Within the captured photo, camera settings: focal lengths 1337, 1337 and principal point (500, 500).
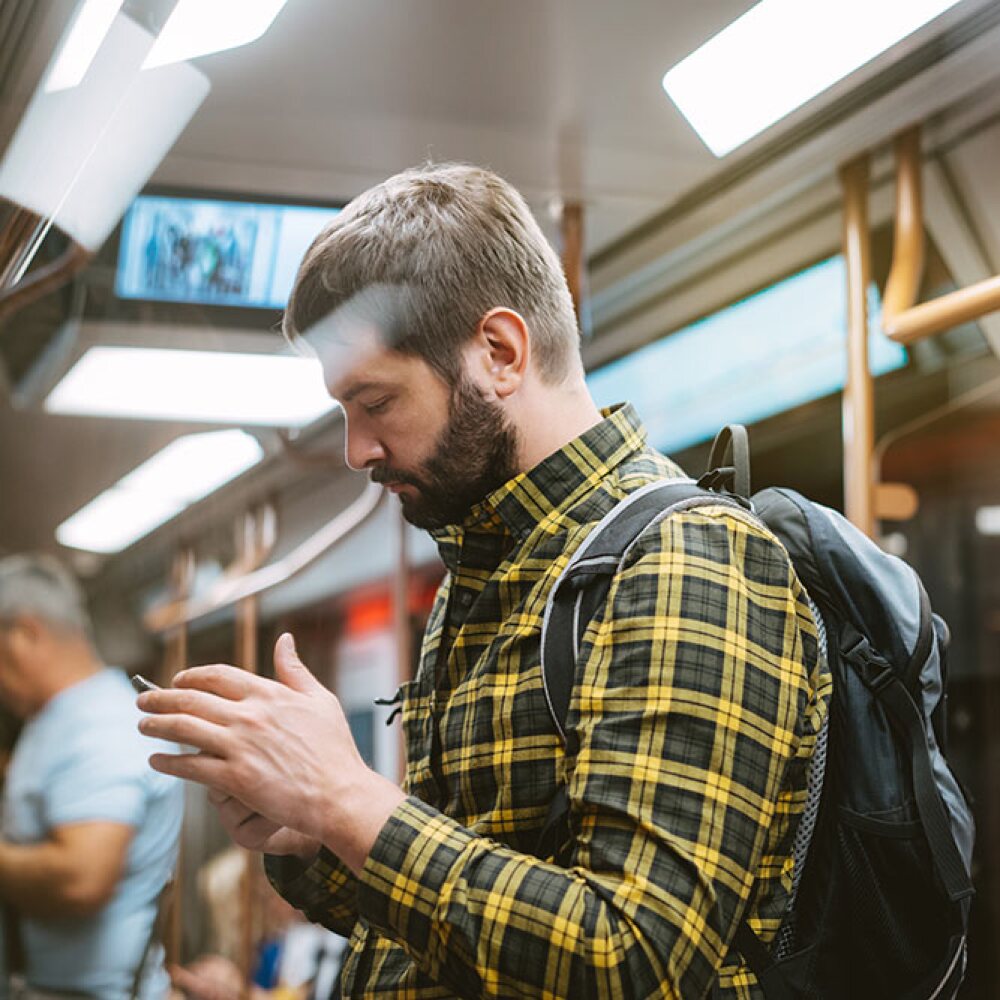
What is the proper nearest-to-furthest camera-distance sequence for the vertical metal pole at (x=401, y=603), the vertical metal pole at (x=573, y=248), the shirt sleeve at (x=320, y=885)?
1. the shirt sleeve at (x=320, y=885)
2. the vertical metal pole at (x=573, y=248)
3. the vertical metal pole at (x=401, y=603)

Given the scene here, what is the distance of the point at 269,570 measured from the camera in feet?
5.59

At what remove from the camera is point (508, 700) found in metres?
→ 1.00

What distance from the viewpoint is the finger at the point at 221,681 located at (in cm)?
92

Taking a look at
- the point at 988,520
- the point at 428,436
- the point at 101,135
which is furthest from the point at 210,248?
the point at 988,520

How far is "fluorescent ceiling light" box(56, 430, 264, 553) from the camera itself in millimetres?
1628

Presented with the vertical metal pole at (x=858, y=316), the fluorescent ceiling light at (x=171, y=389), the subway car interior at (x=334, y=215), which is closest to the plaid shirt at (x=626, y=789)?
the subway car interior at (x=334, y=215)

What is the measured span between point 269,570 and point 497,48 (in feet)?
2.28

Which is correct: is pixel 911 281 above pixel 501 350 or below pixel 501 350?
above

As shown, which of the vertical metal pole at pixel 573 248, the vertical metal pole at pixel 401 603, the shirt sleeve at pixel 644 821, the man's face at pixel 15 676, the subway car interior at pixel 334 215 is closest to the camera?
the shirt sleeve at pixel 644 821

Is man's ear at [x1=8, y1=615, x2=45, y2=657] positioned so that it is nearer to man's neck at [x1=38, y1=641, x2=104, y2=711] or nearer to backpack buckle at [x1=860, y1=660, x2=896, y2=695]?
man's neck at [x1=38, y1=641, x2=104, y2=711]

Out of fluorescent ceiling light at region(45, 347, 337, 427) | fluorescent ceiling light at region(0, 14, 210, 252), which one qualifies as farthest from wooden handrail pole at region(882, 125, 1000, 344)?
fluorescent ceiling light at region(0, 14, 210, 252)

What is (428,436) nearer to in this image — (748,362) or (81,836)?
(81,836)

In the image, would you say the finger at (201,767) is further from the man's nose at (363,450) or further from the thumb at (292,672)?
the man's nose at (363,450)

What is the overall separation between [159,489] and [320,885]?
62 centimetres
